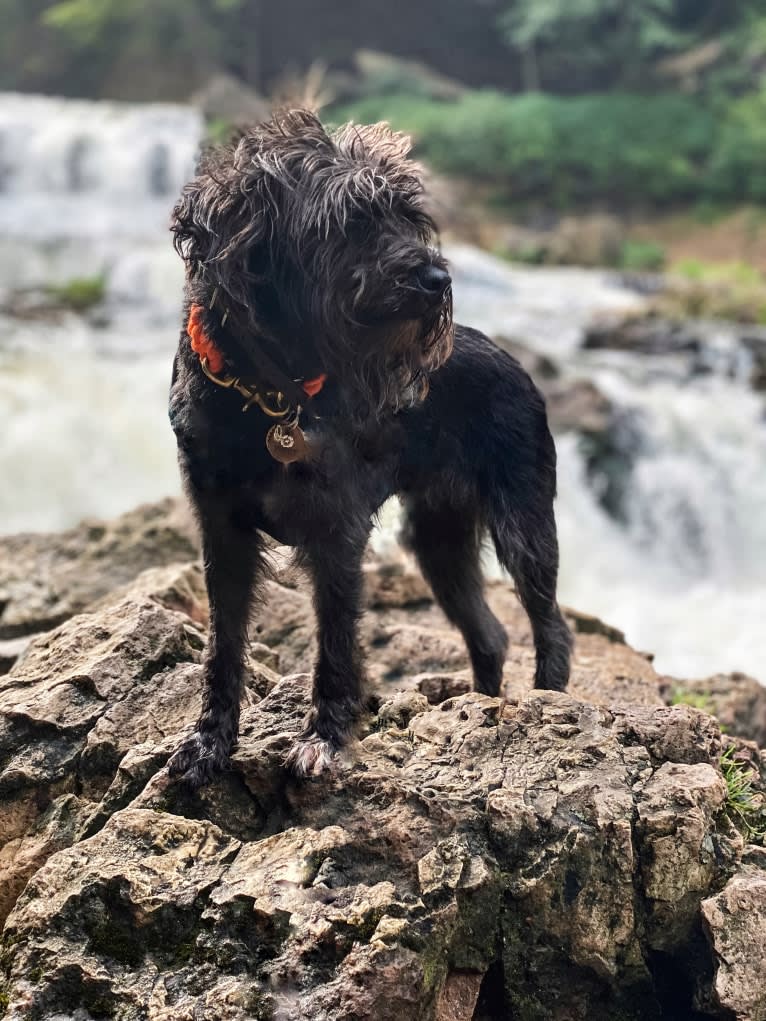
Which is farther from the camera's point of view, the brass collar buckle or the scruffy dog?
the brass collar buckle

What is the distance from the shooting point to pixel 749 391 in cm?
1434

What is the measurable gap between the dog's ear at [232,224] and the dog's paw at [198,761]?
4.32 feet

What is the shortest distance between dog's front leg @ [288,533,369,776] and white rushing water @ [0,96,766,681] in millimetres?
1442

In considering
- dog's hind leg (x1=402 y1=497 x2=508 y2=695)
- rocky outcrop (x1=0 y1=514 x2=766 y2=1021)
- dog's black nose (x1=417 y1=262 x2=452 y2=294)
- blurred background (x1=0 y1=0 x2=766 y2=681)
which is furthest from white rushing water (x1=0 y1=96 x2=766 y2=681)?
dog's black nose (x1=417 y1=262 x2=452 y2=294)

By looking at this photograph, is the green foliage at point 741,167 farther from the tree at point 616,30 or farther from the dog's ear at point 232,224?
the dog's ear at point 232,224

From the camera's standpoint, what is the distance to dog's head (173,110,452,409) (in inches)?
120

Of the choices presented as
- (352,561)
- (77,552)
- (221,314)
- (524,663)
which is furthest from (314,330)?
(77,552)

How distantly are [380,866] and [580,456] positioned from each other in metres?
8.90

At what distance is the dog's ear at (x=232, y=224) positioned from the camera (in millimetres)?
3031

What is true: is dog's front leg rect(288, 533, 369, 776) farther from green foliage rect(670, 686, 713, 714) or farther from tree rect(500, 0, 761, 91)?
tree rect(500, 0, 761, 91)

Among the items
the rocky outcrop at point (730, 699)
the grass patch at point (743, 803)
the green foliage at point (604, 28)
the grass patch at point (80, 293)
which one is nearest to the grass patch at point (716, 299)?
the grass patch at point (80, 293)

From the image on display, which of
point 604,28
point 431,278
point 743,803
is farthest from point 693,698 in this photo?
point 604,28

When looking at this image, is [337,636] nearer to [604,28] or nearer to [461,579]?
[461,579]

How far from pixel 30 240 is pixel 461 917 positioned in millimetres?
20960
